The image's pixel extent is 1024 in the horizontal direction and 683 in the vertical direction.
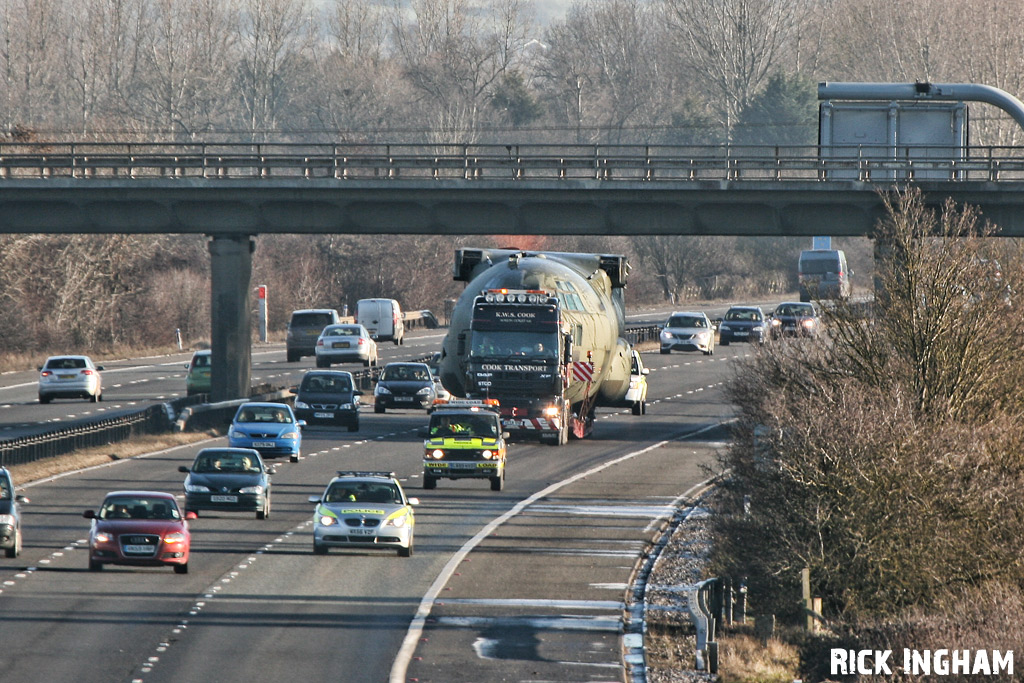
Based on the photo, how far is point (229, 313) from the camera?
54.4m

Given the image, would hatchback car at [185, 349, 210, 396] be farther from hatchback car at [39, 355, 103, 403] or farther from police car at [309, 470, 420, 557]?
police car at [309, 470, 420, 557]

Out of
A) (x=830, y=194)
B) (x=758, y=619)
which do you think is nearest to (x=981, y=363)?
(x=758, y=619)

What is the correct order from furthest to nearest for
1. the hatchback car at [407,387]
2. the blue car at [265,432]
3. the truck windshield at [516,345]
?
the hatchback car at [407,387]
the truck windshield at [516,345]
the blue car at [265,432]

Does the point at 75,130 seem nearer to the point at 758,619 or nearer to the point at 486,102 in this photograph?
the point at 486,102

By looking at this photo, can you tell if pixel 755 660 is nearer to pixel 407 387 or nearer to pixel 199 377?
pixel 407 387

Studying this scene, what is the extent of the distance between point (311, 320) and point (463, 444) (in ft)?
130

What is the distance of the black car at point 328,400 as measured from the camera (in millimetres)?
51656

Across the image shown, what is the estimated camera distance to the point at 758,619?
2598 cm

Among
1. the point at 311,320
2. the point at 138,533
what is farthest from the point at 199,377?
the point at 138,533

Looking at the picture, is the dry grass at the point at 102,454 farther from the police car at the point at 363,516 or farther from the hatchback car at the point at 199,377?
the police car at the point at 363,516

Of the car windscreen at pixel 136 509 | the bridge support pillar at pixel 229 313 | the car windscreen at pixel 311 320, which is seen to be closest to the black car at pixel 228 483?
the car windscreen at pixel 136 509

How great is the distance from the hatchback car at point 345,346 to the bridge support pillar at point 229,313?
16210mm

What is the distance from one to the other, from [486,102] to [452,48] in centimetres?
760

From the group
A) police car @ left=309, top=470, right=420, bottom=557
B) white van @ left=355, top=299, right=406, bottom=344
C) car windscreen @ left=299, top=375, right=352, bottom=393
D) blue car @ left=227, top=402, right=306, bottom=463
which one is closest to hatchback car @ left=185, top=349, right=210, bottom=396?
car windscreen @ left=299, top=375, right=352, bottom=393
